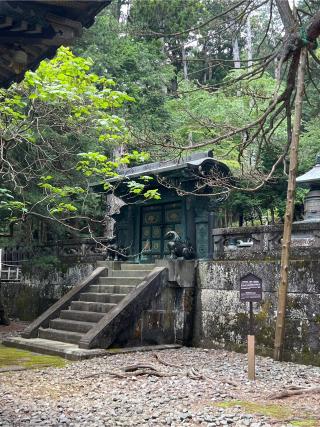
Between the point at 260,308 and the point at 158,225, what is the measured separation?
5.25 m

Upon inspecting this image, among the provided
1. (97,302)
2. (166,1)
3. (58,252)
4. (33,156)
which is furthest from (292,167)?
(166,1)

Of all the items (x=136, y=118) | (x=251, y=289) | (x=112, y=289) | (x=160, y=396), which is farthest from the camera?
(x=136, y=118)

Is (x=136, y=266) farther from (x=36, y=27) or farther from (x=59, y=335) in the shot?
(x=36, y=27)

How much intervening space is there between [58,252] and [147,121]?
25.4 ft

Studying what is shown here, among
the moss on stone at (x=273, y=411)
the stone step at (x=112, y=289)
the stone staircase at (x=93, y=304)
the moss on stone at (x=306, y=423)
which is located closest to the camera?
the moss on stone at (x=306, y=423)

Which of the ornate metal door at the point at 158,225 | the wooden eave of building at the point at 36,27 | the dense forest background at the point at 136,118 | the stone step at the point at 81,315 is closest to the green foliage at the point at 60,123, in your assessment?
the dense forest background at the point at 136,118

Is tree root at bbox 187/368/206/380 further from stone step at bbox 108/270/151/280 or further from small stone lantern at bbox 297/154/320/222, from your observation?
stone step at bbox 108/270/151/280

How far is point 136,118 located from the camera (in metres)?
21.1

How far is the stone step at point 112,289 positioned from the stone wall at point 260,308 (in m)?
1.73

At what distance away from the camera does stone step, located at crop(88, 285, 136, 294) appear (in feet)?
39.7

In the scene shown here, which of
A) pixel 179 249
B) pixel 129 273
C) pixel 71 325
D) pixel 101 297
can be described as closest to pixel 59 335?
pixel 71 325

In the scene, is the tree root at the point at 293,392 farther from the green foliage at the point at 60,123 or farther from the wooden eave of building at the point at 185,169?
the wooden eave of building at the point at 185,169

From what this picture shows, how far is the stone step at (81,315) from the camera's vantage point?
37.3ft

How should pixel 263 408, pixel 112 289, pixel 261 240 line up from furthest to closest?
pixel 112 289
pixel 261 240
pixel 263 408
